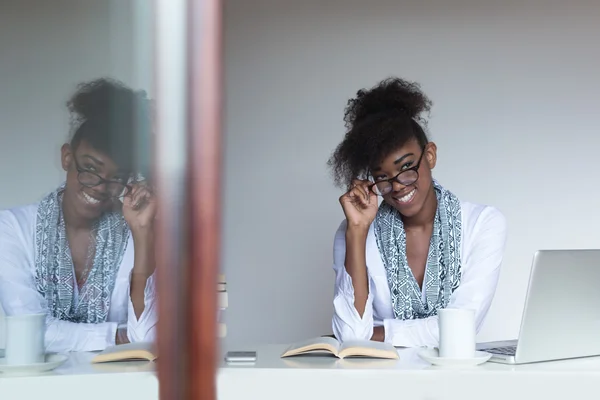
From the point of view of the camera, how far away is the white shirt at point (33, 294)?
→ 1.37 ft

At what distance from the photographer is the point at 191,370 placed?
0.36m

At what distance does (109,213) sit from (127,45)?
0.31 feet

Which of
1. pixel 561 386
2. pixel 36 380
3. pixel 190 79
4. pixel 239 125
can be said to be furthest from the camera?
pixel 239 125

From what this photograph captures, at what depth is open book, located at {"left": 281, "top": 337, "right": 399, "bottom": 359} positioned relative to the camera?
1.51 m

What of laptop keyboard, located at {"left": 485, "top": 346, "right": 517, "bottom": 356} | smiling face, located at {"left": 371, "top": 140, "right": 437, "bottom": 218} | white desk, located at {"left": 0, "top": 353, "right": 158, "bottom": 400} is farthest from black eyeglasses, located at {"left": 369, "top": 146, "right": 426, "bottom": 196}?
white desk, located at {"left": 0, "top": 353, "right": 158, "bottom": 400}

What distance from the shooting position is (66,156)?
0.44 metres

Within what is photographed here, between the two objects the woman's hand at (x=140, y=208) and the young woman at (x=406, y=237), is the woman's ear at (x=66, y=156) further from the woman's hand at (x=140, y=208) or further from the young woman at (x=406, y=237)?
the young woman at (x=406, y=237)

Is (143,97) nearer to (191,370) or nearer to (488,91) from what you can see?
(191,370)

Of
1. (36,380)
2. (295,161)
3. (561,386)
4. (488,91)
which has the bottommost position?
(561,386)

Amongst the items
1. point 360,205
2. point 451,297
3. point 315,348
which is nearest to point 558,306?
point 315,348

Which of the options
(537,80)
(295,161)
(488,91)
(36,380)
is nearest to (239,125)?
(295,161)

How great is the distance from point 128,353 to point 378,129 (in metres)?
2.23

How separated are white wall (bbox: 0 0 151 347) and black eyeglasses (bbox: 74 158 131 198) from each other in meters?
0.03

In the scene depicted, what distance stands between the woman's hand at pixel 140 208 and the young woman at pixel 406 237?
1867 mm
